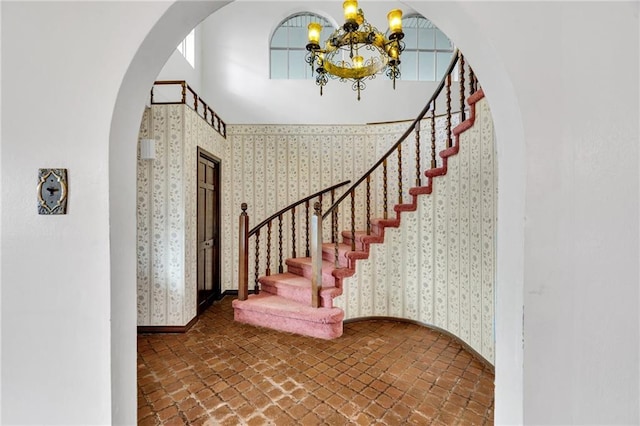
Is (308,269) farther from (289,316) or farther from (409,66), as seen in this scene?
(409,66)

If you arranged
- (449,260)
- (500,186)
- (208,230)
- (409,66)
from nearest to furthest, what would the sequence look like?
(500,186)
(449,260)
(208,230)
(409,66)

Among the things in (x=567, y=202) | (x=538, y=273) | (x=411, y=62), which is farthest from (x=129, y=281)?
(x=411, y=62)

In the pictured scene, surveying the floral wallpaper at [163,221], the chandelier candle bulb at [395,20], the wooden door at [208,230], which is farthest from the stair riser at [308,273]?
the chandelier candle bulb at [395,20]

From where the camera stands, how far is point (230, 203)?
466 centimetres

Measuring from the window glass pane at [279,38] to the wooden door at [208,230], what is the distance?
8.29 feet

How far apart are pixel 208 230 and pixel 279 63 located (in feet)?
10.6

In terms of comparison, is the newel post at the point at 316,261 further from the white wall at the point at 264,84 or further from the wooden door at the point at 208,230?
the white wall at the point at 264,84

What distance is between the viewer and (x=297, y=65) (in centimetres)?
512

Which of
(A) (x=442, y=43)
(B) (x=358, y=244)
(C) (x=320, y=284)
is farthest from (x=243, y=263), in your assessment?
(A) (x=442, y=43)

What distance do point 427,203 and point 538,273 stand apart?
248 cm

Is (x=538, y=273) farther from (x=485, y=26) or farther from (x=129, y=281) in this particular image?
(x=129, y=281)

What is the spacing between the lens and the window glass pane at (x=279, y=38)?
5102mm

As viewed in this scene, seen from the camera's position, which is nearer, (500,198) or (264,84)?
(500,198)

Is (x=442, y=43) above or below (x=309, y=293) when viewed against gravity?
above
